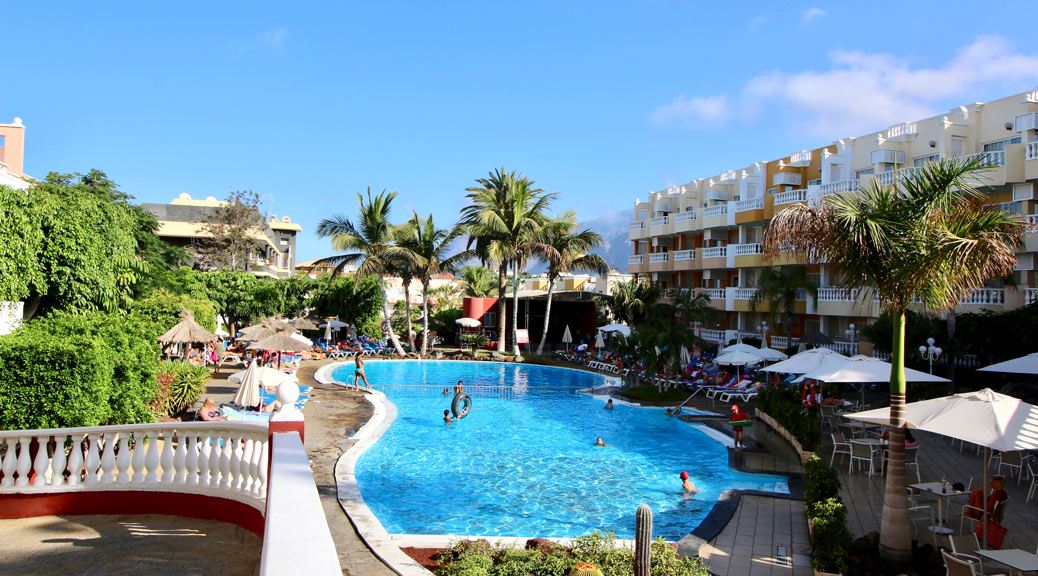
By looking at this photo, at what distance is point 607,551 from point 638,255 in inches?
1551

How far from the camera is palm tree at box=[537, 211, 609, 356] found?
3706 centimetres

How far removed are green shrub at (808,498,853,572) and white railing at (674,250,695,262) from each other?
32.8 metres

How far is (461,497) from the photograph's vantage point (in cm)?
1352

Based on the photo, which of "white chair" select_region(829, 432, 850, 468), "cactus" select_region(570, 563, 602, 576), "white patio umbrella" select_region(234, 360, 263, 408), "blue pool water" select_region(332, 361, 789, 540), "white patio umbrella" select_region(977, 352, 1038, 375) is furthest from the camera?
"white patio umbrella" select_region(234, 360, 263, 408)

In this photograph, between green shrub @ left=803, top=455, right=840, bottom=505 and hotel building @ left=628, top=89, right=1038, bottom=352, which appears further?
hotel building @ left=628, top=89, right=1038, bottom=352

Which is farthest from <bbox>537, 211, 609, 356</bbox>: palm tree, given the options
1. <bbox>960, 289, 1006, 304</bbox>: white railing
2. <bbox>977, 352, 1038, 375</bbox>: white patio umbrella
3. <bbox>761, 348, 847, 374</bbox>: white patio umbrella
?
<bbox>977, 352, 1038, 375</bbox>: white patio umbrella

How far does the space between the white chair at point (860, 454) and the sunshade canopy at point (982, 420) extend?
4.71 metres

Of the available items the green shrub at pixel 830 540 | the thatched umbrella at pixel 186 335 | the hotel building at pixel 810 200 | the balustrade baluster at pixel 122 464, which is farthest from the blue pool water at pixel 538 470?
the hotel building at pixel 810 200

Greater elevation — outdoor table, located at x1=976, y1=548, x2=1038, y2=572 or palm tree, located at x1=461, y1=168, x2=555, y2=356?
palm tree, located at x1=461, y1=168, x2=555, y2=356

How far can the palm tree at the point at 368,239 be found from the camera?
3541 cm

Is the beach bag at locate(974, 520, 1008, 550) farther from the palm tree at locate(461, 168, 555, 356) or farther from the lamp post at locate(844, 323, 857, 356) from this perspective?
the palm tree at locate(461, 168, 555, 356)

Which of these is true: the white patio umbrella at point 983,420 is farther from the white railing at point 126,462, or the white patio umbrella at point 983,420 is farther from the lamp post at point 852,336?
the lamp post at point 852,336

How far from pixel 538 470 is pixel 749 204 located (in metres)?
24.3

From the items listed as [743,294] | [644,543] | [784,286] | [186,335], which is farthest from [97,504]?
[743,294]
